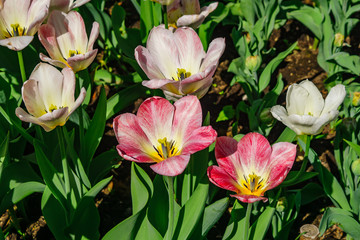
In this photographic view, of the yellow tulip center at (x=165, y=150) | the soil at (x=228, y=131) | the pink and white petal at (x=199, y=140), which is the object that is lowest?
the soil at (x=228, y=131)

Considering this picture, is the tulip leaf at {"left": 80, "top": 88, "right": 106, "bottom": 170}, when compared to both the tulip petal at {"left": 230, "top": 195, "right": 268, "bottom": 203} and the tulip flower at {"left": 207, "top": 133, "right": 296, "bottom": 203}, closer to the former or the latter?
the tulip flower at {"left": 207, "top": 133, "right": 296, "bottom": 203}

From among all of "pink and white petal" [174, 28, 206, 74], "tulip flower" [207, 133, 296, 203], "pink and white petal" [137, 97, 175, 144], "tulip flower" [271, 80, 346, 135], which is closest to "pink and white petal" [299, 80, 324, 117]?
"tulip flower" [271, 80, 346, 135]

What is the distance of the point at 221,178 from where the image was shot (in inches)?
55.4

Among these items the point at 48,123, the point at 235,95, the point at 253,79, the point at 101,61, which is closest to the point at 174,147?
the point at 48,123

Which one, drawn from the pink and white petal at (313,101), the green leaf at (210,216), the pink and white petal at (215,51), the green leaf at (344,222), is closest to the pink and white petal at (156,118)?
the pink and white petal at (215,51)

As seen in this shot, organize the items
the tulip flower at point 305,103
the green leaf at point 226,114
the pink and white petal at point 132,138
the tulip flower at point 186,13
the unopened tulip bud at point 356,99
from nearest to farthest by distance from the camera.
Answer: the pink and white petal at point 132,138, the tulip flower at point 305,103, the tulip flower at point 186,13, the unopened tulip bud at point 356,99, the green leaf at point 226,114

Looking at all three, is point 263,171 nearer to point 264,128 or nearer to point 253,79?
point 264,128

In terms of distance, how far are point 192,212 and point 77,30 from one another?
766 mm

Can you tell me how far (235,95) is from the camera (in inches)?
109

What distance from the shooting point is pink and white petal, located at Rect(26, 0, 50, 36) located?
64.0 inches

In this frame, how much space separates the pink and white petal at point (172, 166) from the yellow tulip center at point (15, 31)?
31.8 inches

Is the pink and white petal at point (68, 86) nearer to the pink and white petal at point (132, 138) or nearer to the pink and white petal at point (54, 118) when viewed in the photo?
the pink and white petal at point (54, 118)

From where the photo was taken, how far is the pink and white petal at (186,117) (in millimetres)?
1404

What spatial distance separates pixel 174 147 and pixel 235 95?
1.37m
